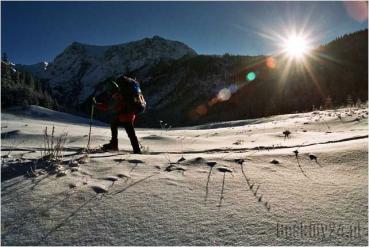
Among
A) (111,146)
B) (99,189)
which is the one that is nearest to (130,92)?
(111,146)

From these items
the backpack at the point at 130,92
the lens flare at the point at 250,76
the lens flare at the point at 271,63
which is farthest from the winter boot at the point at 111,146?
the lens flare at the point at 250,76

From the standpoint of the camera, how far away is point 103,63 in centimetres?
14275

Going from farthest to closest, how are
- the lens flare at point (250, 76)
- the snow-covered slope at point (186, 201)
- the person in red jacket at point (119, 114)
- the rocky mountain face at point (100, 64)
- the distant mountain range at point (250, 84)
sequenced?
the rocky mountain face at point (100, 64)
the lens flare at point (250, 76)
the distant mountain range at point (250, 84)
the person in red jacket at point (119, 114)
the snow-covered slope at point (186, 201)

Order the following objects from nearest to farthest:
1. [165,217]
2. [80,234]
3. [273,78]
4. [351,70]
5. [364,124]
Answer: [80,234]
[165,217]
[364,124]
[351,70]
[273,78]

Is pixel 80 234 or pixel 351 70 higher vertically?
→ pixel 351 70

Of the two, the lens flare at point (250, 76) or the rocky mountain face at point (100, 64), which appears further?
the rocky mountain face at point (100, 64)

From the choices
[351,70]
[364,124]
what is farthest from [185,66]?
[364,124]

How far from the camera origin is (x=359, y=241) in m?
2.04

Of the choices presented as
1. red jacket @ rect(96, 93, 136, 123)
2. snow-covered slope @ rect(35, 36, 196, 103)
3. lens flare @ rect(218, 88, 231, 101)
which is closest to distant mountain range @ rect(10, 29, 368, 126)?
lens flare @ rect(218, 88, 231, 101)

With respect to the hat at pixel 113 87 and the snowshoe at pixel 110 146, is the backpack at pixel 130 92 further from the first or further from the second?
the snowshoe at pixel 110 146

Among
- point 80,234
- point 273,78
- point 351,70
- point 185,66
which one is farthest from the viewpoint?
point 185,66

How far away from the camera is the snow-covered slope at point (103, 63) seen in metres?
128

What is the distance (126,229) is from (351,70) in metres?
35.8

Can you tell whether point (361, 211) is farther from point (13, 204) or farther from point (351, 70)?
point (351, 70)
